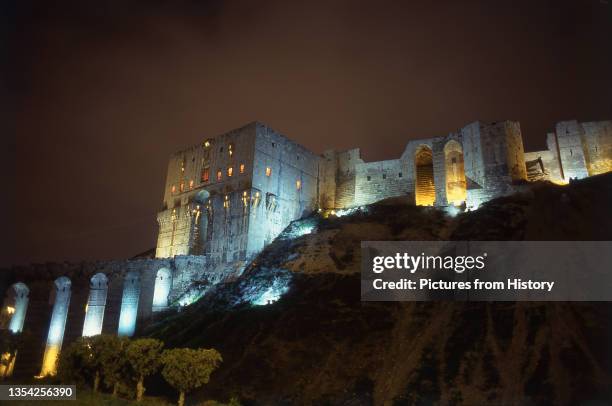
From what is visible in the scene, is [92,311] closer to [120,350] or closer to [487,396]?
[120,350]

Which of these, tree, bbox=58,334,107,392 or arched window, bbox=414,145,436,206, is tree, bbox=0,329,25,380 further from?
arched window, bbox=414,145,436,206

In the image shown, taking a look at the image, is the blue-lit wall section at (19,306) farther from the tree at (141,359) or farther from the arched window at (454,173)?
the arched window at (454,173)

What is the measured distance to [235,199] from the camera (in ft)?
188

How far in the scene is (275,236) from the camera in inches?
2301

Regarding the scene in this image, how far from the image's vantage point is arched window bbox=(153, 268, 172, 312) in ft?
166

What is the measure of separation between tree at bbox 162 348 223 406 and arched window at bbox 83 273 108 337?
2581 cm

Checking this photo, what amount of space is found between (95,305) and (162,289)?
7511 mm

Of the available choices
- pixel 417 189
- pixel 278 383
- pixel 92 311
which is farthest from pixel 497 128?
pixel 92 311

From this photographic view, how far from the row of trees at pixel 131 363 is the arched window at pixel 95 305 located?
17893mm

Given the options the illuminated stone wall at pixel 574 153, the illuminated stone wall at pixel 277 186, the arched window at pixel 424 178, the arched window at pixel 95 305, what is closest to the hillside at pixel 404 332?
the illuminated stone wall at pixel 574 153

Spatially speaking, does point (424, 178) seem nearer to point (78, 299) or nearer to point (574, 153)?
point (574, 153)

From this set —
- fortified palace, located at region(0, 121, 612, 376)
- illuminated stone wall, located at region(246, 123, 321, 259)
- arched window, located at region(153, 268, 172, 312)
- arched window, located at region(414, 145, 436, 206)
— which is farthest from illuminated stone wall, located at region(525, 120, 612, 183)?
arched window, located at region(153, 268, 172, 312)

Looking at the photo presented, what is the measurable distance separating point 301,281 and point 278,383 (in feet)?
49.6

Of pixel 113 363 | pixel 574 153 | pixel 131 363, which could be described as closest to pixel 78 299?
pixel 113 363
